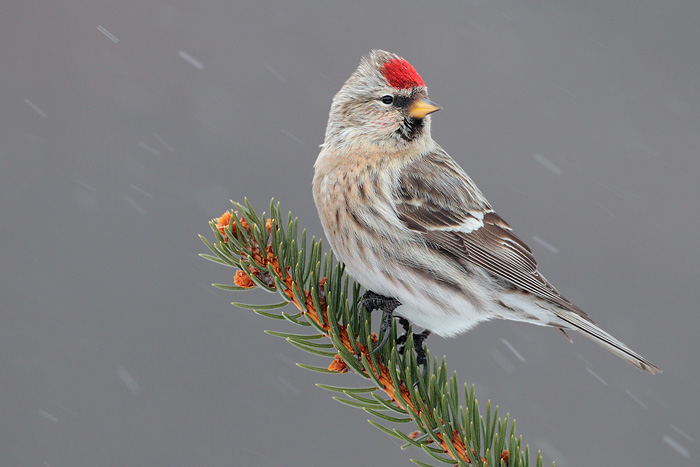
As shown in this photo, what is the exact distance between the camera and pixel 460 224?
182 centimetres

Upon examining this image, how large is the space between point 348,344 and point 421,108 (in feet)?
2.44

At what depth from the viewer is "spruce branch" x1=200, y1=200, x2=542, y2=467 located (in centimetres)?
122

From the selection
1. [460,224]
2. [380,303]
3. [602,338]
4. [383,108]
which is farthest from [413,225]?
[602,338]

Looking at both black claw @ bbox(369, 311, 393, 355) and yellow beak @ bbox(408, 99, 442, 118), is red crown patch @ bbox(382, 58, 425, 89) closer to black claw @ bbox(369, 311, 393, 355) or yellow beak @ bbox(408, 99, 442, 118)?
yellow beak @ bbox(408, 99, 442, 118)

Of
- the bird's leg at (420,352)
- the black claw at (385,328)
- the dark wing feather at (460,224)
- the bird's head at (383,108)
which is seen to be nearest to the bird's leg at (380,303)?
the black claw at (385,328)

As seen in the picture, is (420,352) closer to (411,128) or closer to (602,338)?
(602,338)

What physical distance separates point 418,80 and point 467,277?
1.91 ft

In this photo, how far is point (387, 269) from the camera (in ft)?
5.39

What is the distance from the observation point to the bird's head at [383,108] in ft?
5.88

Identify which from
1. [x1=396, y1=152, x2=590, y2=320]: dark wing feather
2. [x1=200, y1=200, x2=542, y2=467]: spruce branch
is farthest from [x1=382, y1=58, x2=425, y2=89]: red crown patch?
[x1=200, y1=200, x2=542, y2=467]: spruce branch

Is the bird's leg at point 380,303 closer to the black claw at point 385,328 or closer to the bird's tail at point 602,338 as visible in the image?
the black claw at point 385,328

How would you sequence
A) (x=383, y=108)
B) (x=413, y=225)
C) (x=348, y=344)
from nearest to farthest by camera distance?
(x=348, y=344)
(x=413, y=225)
(x=383, y=108)

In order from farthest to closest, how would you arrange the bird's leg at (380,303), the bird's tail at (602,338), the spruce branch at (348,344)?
the bird's leg at (380,303) → the bird's tail at (602,338) → the spruce branch at (348,344)

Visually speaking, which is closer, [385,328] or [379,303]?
[385,328]
